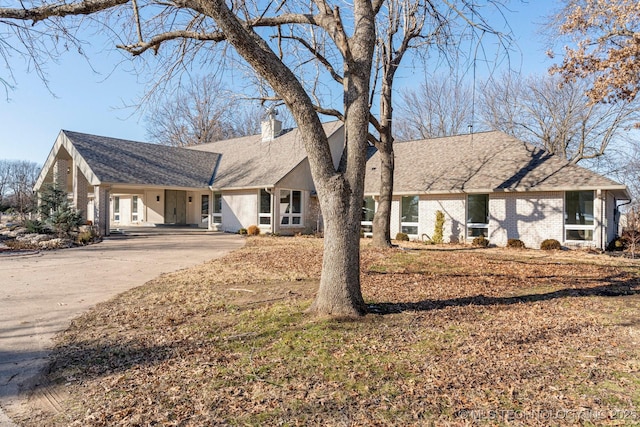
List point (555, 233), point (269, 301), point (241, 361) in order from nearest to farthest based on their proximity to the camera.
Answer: point (241, 361) < point (269, 301) < point (555, 233)

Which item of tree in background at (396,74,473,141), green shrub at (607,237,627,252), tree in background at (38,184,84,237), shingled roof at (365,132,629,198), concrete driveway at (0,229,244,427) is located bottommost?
concrete driveway at (0,229,244,427)

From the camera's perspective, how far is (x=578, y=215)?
14.9 meters

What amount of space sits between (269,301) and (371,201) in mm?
14893

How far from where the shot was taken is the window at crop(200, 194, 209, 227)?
963 inches

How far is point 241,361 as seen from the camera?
3.76 m

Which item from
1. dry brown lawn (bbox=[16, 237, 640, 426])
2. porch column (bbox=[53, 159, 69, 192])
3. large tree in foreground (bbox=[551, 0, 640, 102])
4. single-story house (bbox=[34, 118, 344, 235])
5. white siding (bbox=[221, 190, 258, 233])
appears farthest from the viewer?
white siding (bbox=[221, 190, 258, 233])

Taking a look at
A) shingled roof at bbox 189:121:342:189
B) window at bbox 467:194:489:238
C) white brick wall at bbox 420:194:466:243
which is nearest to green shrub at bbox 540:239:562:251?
window at bbox 467:194:489:238

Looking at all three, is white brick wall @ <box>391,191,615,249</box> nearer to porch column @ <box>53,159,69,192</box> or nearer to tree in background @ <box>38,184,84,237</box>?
tree in background @ <box>38,184,84,237</box>

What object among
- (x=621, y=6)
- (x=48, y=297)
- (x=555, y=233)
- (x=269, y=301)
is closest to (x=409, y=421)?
(x=269, y=301)

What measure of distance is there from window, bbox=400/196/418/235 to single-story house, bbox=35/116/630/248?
2.0 inches

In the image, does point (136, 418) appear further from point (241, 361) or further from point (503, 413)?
point (503, 413)

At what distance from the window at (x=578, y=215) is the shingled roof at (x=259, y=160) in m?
11.6

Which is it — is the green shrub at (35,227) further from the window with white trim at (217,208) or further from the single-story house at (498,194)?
the single-story house at (498,194)

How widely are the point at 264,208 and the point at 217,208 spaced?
4.43m
